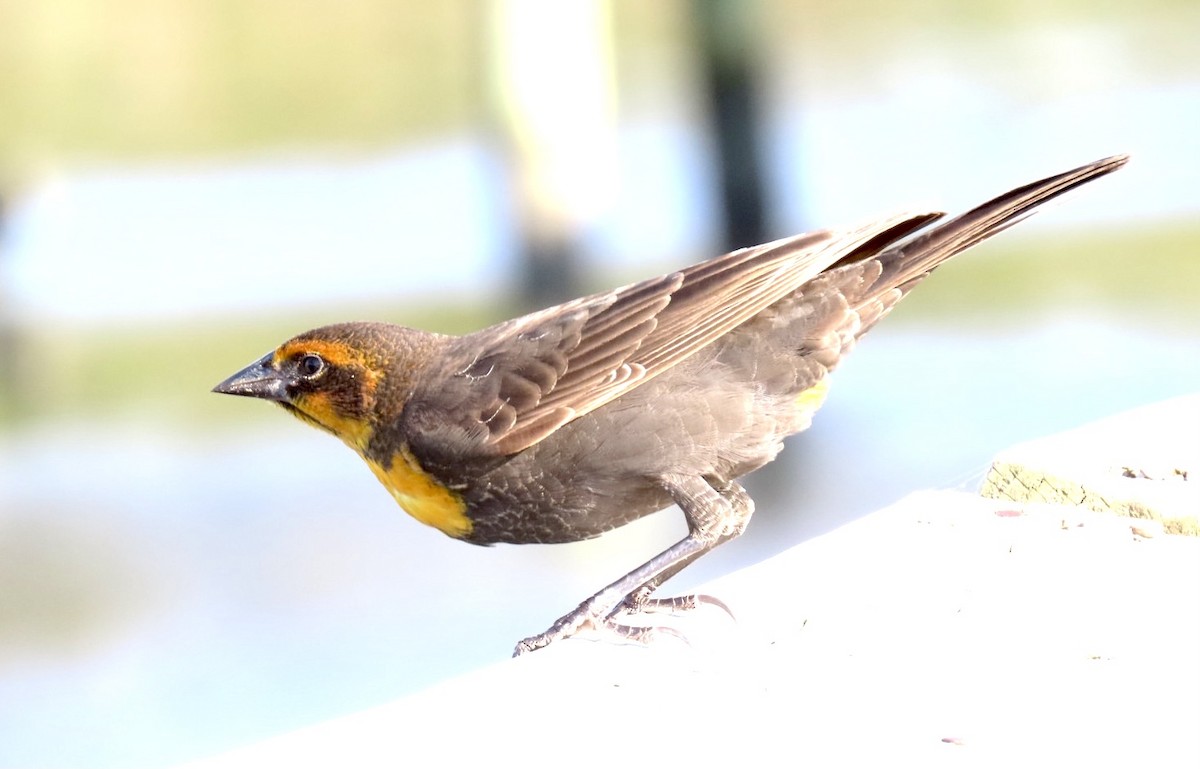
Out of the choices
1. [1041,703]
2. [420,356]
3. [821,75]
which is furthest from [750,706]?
[821,75]

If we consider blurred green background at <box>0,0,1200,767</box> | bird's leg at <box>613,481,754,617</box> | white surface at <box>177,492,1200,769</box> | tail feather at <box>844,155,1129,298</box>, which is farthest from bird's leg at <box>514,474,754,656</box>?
tail feather at <box>844,155,1129,298</box>

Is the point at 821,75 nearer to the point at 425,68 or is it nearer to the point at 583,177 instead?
the point at 425,68

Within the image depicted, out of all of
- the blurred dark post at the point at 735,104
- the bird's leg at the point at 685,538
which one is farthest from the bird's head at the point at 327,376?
the blurred dark post at the point at 735,104

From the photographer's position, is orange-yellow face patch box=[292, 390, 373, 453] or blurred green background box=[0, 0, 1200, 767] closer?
orange-yellow face patch box=[292, 390, 373, 453]

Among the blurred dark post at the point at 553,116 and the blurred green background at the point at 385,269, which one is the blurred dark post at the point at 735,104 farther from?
the blurred dark post at the point at 553,116

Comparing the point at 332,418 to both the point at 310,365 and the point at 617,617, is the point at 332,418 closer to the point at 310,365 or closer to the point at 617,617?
the point at 310,365

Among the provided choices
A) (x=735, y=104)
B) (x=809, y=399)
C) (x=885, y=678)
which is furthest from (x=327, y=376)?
(x=735, y=104)

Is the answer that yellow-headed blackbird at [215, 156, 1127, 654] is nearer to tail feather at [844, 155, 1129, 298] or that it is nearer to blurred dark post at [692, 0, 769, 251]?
tail feather at [844, 155, 1129, 298]
